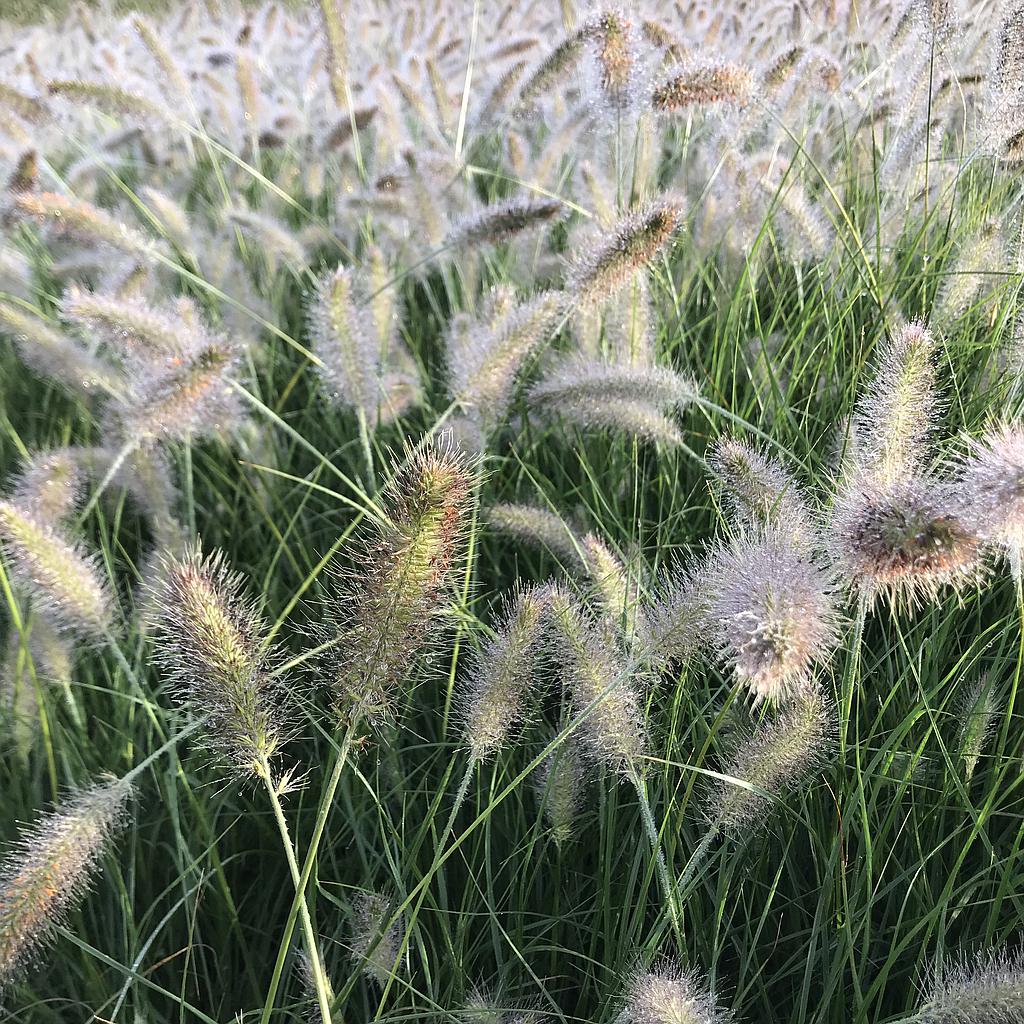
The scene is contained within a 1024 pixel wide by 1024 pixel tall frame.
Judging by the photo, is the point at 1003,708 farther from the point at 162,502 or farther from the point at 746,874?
the point at 162,502

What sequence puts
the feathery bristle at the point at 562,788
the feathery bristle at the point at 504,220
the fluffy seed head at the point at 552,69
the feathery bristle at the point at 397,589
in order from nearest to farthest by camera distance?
the feathery bristle at the point at 397,589 → the feathery bristle at the point at 562,788 → the feathery bristle at the point at 504,220 → the fluffy seed head at the point at 552,69

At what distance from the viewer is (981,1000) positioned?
34.7 inches

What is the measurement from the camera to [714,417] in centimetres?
190

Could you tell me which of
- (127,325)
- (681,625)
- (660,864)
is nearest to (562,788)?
(660,864)

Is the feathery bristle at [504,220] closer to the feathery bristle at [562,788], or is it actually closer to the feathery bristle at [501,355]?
the feathery bristle at [501,355]

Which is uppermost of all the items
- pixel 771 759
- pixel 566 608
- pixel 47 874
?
pixel 566 608

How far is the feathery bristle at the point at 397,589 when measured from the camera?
0.90 meters

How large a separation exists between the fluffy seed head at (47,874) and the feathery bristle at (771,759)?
0.78 m

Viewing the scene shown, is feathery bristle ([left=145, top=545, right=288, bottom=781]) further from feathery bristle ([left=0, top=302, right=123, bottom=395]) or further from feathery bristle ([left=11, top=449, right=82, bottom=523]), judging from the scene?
feathery bristle ([left=0, top=302, right=123, bottom=395])

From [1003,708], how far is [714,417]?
0.81 meters

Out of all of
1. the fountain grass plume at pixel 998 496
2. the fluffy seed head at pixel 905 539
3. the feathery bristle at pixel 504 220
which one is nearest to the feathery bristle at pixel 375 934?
the fluffy seed head at pixel 905 539

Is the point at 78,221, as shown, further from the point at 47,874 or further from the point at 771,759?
the point at 771,759

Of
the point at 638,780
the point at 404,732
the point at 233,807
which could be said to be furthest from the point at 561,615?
the point at 233,807

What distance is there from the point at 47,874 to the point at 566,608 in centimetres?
69
